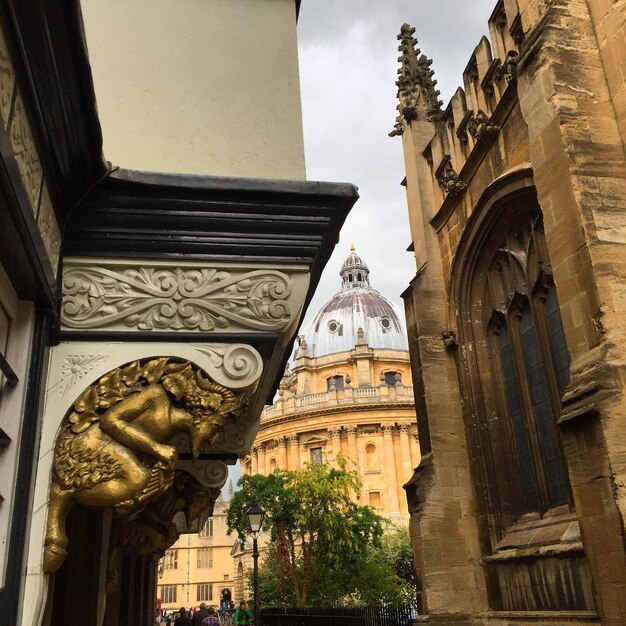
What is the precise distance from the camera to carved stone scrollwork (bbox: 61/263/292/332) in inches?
103

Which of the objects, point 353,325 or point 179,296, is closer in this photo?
point 179,296

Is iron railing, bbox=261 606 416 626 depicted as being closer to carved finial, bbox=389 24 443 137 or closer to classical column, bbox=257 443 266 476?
carved finial, bbox=389 24 443 137

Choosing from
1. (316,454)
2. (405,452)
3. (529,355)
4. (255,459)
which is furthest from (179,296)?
(255,459)

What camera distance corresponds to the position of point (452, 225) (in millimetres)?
14266

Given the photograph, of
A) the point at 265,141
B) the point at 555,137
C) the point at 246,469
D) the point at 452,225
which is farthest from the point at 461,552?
the point at 246,469

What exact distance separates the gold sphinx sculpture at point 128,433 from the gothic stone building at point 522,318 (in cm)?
562

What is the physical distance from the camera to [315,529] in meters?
30.6

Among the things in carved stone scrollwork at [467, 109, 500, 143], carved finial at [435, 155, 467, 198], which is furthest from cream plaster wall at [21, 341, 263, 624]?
carved finial at [435, 155, 467, 198]

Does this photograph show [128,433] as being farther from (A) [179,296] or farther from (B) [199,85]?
(B) [199,85]

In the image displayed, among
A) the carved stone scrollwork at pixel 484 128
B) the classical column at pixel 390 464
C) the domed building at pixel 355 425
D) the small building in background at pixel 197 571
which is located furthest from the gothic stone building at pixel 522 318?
the small building in background at pixel 197 571

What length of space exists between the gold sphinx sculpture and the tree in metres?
28.8

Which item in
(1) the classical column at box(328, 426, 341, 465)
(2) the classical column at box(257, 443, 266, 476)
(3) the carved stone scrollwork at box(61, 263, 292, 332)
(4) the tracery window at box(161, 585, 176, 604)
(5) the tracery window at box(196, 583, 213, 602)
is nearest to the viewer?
(3) the carved stone scrollwork at box(61, 263, 292, 332)

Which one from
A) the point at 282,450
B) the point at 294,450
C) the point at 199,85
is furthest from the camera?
the point at 282,450

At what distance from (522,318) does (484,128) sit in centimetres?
344
